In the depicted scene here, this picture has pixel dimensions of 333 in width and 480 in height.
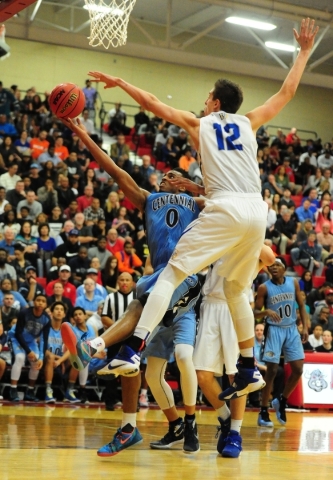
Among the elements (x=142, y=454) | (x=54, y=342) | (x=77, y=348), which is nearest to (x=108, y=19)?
(x=54, y=342)

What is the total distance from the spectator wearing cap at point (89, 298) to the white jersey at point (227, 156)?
8149 mm

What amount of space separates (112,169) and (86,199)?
11310mm

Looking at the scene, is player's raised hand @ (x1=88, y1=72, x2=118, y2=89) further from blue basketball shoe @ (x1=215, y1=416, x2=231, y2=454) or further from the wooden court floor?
blue basketball shoe @ (x1=215, y1=416, x2=231, y2=454)

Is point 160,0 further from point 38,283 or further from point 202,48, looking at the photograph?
point 38,283

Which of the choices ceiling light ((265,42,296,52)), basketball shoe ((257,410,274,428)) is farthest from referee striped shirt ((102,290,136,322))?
ceiling light ((265,42,296,52))

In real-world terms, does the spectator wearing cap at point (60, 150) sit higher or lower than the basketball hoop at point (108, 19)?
lower

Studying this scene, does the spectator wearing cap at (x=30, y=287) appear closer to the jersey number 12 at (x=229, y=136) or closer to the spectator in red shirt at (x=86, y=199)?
the spectator in red shirt at (x=86, y=199)

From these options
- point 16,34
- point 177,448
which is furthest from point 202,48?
point 177,448

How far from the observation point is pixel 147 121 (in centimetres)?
2494

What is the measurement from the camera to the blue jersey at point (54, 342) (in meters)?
12.4

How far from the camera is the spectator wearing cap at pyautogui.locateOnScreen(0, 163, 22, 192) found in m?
17.2

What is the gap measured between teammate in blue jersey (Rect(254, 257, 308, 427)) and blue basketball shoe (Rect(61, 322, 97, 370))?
5401mm

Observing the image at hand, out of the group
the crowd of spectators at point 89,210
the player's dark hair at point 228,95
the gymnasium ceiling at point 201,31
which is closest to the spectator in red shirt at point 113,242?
the crowd of spectators at point 89,210

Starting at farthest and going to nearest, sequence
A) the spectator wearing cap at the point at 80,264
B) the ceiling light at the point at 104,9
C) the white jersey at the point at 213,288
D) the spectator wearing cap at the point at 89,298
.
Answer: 1. the spectator wearing cap at the point at 80,264
2. the spectator wearing cap at the point at 89,298
3. the ceiling light at the point at 104,9
4. the white jersey at the point at 213,288
